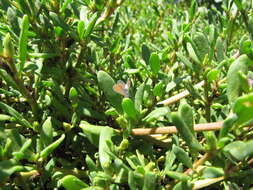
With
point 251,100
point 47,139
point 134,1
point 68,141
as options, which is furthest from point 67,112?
point 134,1

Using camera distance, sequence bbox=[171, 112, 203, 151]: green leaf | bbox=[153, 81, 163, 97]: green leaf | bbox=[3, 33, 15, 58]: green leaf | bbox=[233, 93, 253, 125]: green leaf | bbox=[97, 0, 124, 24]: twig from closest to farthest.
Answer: bbox=[233, 93, 253, 125]: green leaf, bbox=[171, 112, 203, 151]: green leaf, bbox=[3, 33, 15, 58]: green leaf, bbox=[153, 81, 163, 97]: green leaf, bbox=[97, 0, 124, 24]: twig

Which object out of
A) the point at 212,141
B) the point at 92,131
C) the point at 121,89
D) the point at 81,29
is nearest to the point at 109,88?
the point at 121,89

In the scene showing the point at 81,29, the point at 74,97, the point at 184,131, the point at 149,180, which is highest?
the point at 81,29

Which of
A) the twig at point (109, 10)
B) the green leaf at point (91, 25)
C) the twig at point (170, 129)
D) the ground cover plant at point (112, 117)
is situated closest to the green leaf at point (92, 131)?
the ground cover plant at point (112, 117)

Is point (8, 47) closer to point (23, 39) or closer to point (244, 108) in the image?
point (23, 39)

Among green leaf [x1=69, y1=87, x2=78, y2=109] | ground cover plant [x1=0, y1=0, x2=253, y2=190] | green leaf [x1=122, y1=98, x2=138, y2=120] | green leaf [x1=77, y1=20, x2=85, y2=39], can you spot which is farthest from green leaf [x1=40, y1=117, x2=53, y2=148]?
green leaf [x1=77, y1=20, x2=85, y2=39]

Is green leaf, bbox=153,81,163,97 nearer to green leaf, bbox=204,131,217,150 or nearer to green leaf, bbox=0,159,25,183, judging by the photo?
green leaf, bbox=204,131,217,150

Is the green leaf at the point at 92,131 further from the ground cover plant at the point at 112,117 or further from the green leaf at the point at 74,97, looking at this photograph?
the green leaf at the point at 74,97
